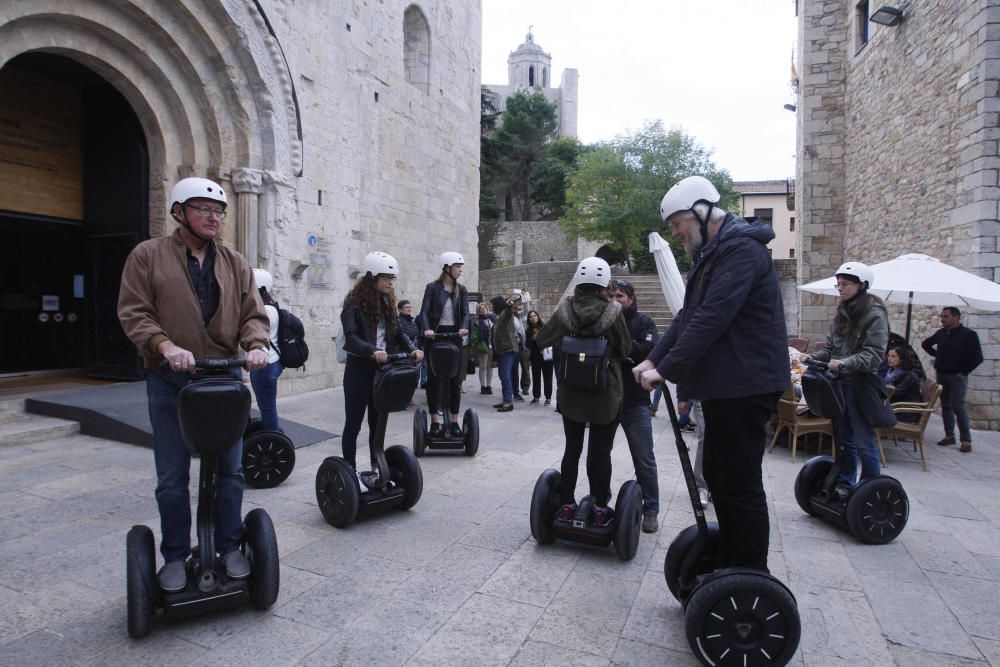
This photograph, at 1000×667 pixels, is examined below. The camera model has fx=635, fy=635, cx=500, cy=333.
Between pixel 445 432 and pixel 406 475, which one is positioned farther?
pixel 445 432

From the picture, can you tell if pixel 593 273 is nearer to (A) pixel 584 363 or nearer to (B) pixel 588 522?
(A) pixel 584 363

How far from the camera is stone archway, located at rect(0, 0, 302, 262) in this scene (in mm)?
7141

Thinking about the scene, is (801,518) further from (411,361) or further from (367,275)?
(367,275)

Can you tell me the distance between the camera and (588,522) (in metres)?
3.63

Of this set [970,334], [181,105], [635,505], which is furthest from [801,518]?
[181,105]

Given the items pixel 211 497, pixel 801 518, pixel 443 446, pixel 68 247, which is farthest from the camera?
pixel 68 247

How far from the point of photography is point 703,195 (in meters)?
2.73

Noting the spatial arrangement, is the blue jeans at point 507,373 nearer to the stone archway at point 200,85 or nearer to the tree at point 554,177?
the stone archway at point 200,85

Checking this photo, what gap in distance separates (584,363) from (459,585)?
4.31ft

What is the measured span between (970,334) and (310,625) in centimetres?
813

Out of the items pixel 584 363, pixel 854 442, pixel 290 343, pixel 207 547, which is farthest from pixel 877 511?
pixel 290 343

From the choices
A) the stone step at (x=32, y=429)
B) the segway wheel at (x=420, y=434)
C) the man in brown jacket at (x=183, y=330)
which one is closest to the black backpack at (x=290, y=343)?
the segway wheel at (x=420, y=434)

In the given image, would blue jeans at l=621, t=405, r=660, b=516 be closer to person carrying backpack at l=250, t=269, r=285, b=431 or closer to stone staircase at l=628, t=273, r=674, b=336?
person carrying backpack at l=250, t=269, r=285, b=431

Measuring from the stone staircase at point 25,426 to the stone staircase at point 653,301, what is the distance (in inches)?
581
